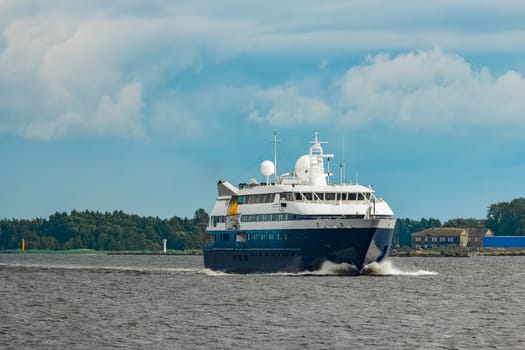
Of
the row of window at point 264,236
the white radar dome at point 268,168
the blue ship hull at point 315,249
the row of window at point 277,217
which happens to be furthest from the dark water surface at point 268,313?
the white radar dome at point 268,168

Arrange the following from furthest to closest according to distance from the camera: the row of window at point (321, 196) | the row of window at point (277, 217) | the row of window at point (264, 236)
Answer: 1. the row of window at point (321, 196)
2. the row of window at point (264, 236)
3. the row of window at point (277, 217)

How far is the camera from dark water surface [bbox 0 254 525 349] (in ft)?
171

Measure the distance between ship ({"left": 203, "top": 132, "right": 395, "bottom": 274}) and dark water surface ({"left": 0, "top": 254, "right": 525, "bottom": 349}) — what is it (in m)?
1.88

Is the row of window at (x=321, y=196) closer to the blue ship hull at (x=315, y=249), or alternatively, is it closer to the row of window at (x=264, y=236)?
the row of window at (x=264, y=236)

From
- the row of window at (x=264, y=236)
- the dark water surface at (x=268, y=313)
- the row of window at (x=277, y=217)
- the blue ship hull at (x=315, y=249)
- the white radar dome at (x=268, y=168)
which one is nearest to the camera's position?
the dark water surface at (x=268, y=313)

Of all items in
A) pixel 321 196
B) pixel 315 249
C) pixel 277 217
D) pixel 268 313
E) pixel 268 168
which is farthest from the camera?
pixel 268 168

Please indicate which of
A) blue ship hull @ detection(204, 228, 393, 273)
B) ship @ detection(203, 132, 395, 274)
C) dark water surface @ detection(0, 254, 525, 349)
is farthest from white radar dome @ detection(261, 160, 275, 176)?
A: dark water surface @ detection(0, 254, 525, 349)

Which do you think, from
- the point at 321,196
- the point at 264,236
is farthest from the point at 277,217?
the point at 321,196

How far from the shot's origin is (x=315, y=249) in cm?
8669

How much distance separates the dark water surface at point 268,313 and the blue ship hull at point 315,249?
1440 mm

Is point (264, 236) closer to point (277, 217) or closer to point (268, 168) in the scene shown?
point (277, 217)

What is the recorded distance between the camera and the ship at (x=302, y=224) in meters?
85.8

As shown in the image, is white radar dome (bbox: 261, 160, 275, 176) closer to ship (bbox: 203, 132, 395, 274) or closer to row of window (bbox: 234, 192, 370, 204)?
ship (bbox: 203, 132, 395, 274)

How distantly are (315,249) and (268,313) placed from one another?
22.9 metres
